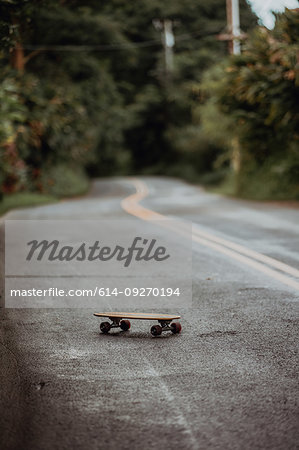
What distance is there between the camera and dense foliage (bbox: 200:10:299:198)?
1836 centimetres

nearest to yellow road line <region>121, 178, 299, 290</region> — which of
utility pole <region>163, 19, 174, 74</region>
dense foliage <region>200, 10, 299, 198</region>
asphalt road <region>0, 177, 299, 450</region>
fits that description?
asphalt road <region>0, 177, 299, 450</region>

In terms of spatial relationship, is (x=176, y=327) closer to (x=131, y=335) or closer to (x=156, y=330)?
(x=156, y=330)

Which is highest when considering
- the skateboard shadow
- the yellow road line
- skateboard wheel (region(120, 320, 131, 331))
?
skateboard wheel (region(120, 320, 131, 331))

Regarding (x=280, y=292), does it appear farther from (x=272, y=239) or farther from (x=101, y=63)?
(x=101, y=63)

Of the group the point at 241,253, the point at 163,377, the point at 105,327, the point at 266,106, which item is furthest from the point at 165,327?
the point at 266,106

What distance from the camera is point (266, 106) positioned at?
2048 cm

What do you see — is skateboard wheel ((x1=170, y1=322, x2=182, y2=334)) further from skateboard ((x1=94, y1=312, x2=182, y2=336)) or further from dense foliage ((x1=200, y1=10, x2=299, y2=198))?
dense foliage ((x1=200, y1=10, x2=299, y2=198))

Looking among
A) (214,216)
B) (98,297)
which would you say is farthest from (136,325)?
(214,216)

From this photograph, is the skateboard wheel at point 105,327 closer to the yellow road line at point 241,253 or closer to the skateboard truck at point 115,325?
the skateboard truck at point 115,325

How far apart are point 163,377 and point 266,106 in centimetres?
1738

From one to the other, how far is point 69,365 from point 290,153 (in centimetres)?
1844

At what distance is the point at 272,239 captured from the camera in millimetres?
10641

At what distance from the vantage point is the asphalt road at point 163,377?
3.31 m

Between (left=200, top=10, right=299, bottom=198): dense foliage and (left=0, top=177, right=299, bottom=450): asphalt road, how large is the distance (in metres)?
12.5
